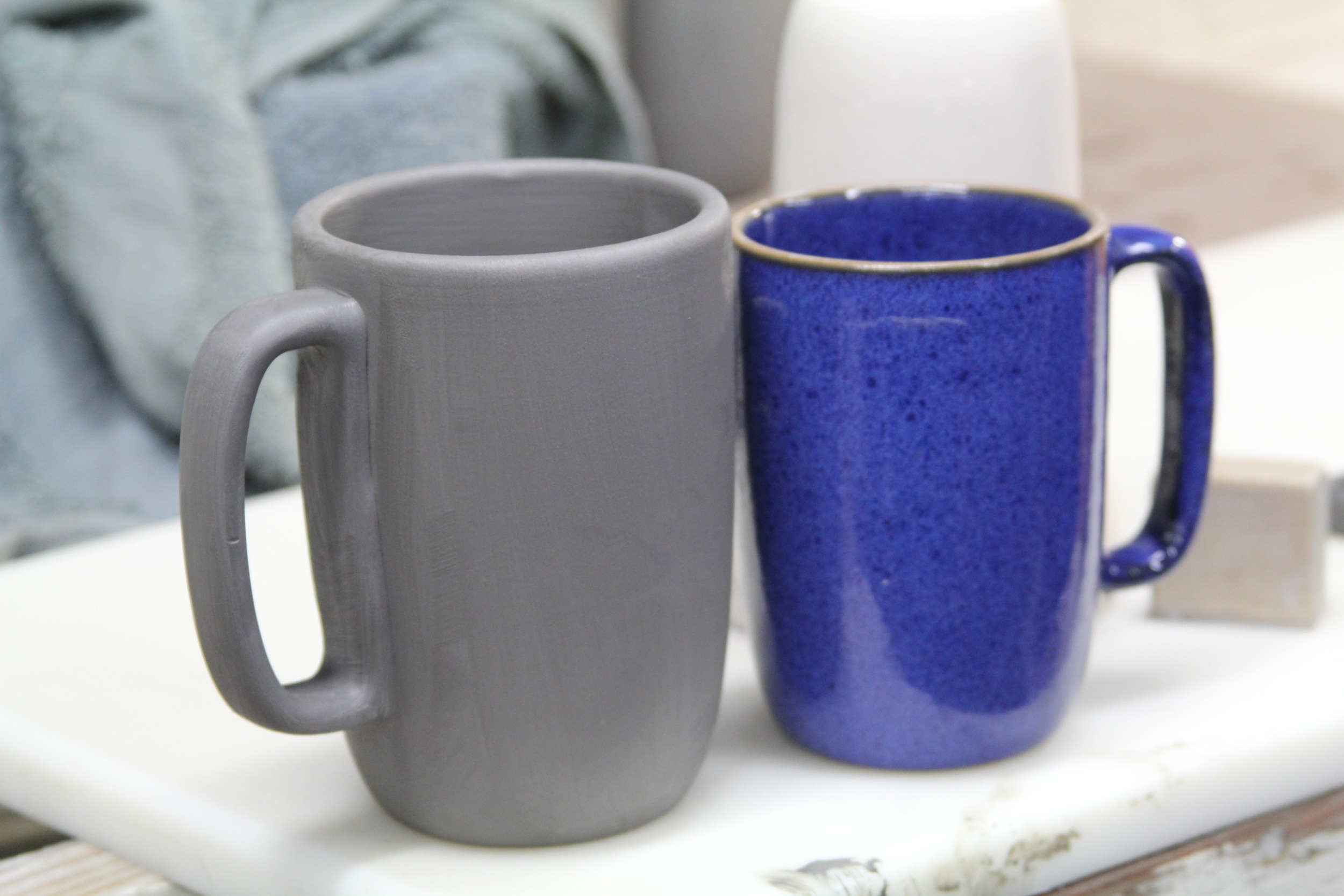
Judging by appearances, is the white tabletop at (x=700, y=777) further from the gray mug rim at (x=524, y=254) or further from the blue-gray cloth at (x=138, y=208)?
the blue-gray cloth at (x=138, y=208)

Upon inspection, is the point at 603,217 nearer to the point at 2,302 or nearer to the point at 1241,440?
the point at 1241,440

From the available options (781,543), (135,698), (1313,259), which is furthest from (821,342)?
(1313,259)

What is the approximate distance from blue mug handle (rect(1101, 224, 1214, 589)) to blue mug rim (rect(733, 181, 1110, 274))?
0.05ft

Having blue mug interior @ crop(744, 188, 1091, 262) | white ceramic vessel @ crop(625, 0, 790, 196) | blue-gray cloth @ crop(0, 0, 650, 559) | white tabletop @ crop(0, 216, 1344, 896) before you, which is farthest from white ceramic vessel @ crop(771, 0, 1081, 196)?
white ceramic vessel @ crop(625, 0, 790, 196)

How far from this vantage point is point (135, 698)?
1.41ft

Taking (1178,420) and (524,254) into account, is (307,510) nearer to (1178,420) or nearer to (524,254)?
(524,254)

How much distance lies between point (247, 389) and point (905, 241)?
17 centimetres

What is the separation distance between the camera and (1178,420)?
1.31 ft

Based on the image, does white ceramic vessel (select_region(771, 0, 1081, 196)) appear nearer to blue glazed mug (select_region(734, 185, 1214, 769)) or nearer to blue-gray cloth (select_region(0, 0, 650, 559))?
blue glazed mug (select_region(734, 185, 1214, 769))

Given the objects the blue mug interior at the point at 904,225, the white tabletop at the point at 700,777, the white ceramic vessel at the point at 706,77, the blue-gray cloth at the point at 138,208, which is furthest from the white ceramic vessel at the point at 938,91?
the white ceramic vessel at the point at 706,77

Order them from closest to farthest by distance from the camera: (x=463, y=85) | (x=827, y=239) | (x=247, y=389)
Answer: (x=247, y=389) → (x=827, y=239) → (x=463, y=85)

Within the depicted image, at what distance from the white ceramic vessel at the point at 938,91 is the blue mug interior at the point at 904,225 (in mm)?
17

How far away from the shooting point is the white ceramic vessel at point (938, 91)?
0.42 meters

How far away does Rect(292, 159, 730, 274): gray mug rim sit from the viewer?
0.30m
